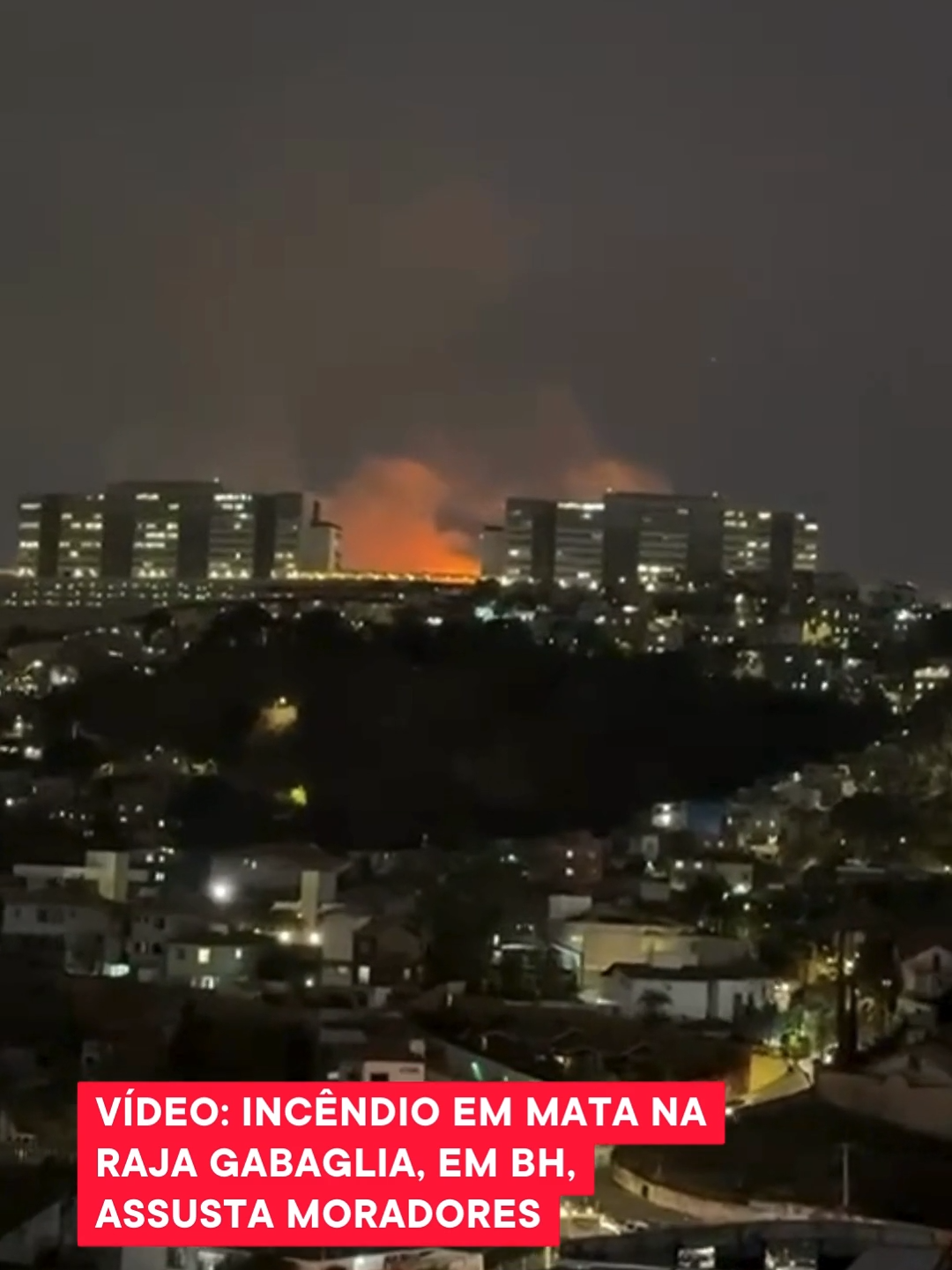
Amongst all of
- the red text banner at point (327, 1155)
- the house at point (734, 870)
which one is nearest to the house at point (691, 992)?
the house at point (734, 870)

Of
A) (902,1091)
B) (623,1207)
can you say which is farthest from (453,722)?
(623,1207)

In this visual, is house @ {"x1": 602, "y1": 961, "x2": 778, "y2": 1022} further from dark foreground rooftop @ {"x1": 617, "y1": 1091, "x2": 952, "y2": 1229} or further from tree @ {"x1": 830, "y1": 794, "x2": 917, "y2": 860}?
tree @ {"x1": 830, "y1": 794, "x2": 917, "y2": 860}

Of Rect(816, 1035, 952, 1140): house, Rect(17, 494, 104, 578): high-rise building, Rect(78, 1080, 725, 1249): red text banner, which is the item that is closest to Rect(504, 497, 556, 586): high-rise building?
Rect(17, 494, 104, 578): high-rise building

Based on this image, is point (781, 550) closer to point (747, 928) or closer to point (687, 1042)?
point (747, 928)

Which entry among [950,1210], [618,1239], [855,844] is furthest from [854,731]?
[618,1239]

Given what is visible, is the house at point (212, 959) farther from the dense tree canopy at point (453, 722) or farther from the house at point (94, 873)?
the dense tree canopy at point (453, 722)

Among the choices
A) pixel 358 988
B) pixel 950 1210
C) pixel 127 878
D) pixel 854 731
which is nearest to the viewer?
pixel 950 1210

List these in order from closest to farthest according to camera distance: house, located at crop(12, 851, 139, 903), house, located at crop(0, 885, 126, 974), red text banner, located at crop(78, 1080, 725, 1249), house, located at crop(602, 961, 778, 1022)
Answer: red text banner, located at crop(78, 1080, 725, 1249) → house, located at crop(602, 961, 778, 1022) → house, located at crop(0, 885, 126, 974) → house, located at crop(12, 851, 139, 903)
